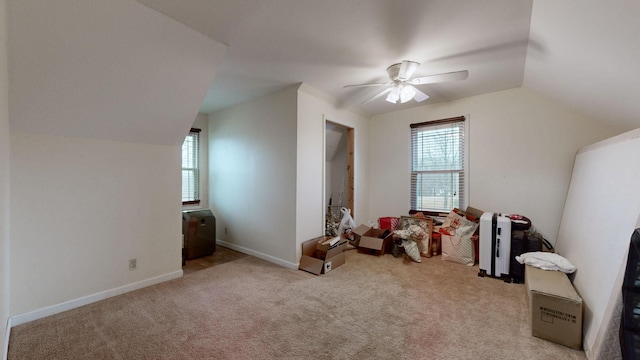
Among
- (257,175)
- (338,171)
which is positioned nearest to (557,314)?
(257,175)

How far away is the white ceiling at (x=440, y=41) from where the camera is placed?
1.72 metres

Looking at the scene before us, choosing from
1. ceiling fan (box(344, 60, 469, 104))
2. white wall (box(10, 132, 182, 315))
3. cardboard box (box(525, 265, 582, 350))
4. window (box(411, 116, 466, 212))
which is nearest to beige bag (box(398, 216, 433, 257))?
window (box(411, 116, 466, 212))

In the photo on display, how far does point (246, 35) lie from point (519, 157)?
3822 millimetres

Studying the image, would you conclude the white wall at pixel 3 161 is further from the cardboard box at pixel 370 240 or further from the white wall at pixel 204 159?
the cardboard box at pixel 370 240

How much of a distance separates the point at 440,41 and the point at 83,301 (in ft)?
13.7

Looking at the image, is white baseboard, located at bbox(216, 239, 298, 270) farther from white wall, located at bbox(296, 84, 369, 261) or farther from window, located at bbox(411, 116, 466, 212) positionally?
window, located at bbox(411, 116, 466, 212)

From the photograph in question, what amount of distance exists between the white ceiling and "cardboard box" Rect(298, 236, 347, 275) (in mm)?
2222

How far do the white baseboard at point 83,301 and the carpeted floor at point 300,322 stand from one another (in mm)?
75

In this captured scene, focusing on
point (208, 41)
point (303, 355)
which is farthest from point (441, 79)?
point (303, 355)

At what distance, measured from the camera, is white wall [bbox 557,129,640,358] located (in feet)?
5.29

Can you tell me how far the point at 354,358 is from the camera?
166 centimetres

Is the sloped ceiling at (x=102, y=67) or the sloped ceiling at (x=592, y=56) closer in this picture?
the sloped ceiling at (x=592, y=56)

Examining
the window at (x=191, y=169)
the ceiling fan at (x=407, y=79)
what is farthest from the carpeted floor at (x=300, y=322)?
the ceiling fan at (x=407, y=79)

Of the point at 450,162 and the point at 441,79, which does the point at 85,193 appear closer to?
the point at 441,79
